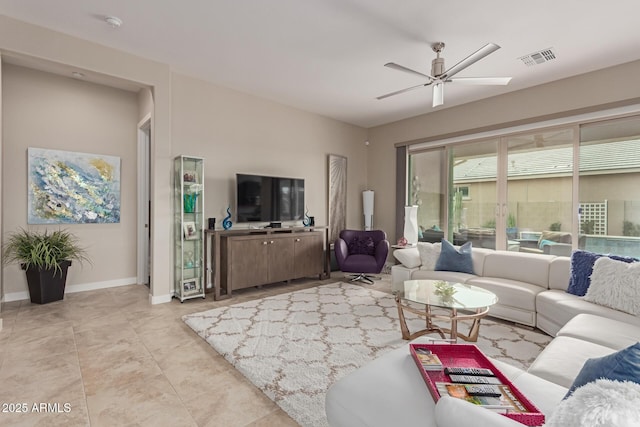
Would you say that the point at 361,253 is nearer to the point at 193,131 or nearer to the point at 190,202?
the point at 190,202

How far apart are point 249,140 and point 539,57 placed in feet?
12.6

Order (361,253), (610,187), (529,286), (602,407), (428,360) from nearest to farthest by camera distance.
Answer: (602,407), (428,360), (529,286), (610,187), (361,253)

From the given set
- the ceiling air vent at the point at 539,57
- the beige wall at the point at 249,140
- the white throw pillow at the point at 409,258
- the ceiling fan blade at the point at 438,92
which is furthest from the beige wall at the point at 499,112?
the ceiling fan blade at the point at 438,92

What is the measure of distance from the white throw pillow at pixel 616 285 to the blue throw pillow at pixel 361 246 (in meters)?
2.92

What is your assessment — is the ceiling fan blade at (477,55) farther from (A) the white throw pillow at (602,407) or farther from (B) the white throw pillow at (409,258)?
(A) the white throw pillow at (602,407)

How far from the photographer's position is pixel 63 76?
4172 mm

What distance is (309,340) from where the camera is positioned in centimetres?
283

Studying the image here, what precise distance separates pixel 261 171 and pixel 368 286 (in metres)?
2.45

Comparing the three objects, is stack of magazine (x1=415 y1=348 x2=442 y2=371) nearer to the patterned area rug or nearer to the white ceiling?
the patterned area rug

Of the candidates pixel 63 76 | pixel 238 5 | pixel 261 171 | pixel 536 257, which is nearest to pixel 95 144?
pixel 63 76

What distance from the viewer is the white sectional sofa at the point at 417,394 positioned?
97 centimetres

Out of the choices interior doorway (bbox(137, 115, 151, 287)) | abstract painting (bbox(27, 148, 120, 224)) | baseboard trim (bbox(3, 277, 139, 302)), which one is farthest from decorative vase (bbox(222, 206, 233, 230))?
baseboard trim (bbox(3, 277, 139, 302))

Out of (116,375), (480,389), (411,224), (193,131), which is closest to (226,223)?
(193,131)

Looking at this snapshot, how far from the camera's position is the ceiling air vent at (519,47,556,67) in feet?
11.1
